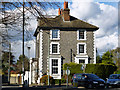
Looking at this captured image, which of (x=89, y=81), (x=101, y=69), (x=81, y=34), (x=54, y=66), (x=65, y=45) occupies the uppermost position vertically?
(x=81, y=34)

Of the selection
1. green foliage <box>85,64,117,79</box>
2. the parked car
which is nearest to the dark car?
the parked car

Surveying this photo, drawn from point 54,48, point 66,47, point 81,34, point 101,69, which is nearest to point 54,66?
point 54,48

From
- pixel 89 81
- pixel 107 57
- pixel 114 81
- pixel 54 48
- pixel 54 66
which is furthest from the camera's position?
pixel 107 57

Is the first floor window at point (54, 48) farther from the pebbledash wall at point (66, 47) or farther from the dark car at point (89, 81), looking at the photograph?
the dark car at point (89, 81)

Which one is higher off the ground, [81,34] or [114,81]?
[81,34]

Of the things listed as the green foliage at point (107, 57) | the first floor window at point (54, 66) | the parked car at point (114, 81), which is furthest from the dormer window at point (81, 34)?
the parked car at point (114, 81)

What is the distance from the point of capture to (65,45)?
1665 inches

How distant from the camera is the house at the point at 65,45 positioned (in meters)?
40.9

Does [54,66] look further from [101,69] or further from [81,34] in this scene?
[101,69]

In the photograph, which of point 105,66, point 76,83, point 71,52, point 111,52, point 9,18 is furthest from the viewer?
point 111,52

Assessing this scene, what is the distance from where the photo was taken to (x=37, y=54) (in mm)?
44625

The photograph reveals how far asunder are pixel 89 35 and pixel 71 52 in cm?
420

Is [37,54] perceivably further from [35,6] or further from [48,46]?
[35,6]

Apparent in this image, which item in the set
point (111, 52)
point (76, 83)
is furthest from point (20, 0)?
point (111, 52)
